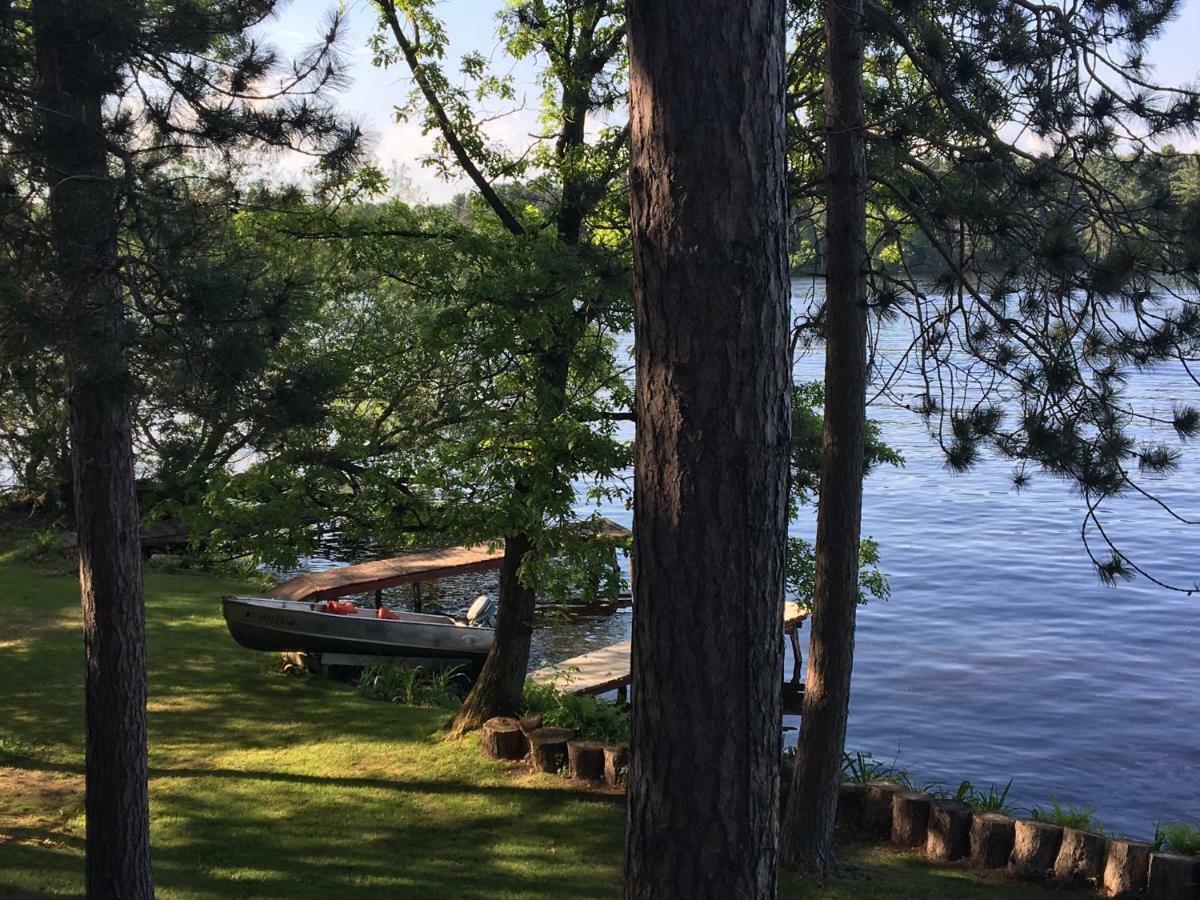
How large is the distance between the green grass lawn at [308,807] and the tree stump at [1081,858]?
341mm

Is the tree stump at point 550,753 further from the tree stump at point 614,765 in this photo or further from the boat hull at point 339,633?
the boat hull at point 339,633

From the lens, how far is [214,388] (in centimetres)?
620

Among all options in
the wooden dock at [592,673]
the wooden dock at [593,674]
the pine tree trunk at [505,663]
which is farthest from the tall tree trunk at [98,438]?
the wooden dock at [592,673]

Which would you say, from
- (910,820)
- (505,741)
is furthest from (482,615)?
(910,820)

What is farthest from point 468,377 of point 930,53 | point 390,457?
point 930,53

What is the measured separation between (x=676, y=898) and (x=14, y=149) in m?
5.17

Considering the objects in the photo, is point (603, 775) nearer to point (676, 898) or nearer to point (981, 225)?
point (981, 225)

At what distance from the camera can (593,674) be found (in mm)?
14883

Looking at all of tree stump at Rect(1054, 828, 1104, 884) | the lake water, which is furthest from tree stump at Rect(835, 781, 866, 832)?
the lake water

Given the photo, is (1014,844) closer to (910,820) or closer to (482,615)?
(910,820)

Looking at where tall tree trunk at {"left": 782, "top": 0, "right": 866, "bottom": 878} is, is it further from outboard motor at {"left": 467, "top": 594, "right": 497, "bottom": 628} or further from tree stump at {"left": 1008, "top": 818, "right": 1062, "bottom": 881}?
outboard motor at {"left": 467, "top": 594, "right": 497, "bottom": 628}

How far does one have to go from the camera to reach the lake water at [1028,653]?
1414cm

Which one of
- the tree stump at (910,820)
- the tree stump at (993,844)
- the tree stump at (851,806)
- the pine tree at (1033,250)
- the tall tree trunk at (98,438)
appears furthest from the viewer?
the tree stump at (851,806)

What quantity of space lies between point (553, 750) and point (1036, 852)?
3916mm
